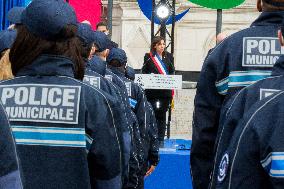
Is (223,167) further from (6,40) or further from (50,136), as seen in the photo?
(6,40)

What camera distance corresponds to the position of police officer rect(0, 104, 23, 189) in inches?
70.4

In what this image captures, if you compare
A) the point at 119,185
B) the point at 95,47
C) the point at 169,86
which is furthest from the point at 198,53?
the point at 119,185

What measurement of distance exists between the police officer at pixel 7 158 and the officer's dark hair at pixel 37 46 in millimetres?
1123

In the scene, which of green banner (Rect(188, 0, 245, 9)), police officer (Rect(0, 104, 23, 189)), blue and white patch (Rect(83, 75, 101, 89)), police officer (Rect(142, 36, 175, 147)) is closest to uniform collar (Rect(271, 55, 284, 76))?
police officer (Rect(0, 104, 23, 189))

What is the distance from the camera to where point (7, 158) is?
5.92ft

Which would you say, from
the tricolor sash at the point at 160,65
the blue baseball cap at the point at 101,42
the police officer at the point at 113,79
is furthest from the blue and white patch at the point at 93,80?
the tricolor sash at the point at 160,65

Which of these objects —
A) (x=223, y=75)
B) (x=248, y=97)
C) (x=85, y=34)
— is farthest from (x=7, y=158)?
(x=85, y=34)

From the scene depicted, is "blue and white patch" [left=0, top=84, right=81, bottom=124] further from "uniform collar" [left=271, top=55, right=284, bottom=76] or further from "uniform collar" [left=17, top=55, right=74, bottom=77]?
"uniform collar" [left=271, top=55, right=284, bottom=76]

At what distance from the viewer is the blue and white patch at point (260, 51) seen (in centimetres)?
332

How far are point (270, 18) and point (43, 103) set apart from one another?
108 cm

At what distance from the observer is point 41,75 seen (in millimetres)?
2973

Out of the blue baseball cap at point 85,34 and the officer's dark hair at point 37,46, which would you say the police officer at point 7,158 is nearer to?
the officer's dark hair at point 37,46

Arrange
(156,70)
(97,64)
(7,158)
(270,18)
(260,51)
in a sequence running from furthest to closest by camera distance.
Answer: (156,70) → (97,64) → (260,51) → (270,18) → (7,158)

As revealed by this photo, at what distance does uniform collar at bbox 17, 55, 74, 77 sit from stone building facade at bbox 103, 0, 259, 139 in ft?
73.9
